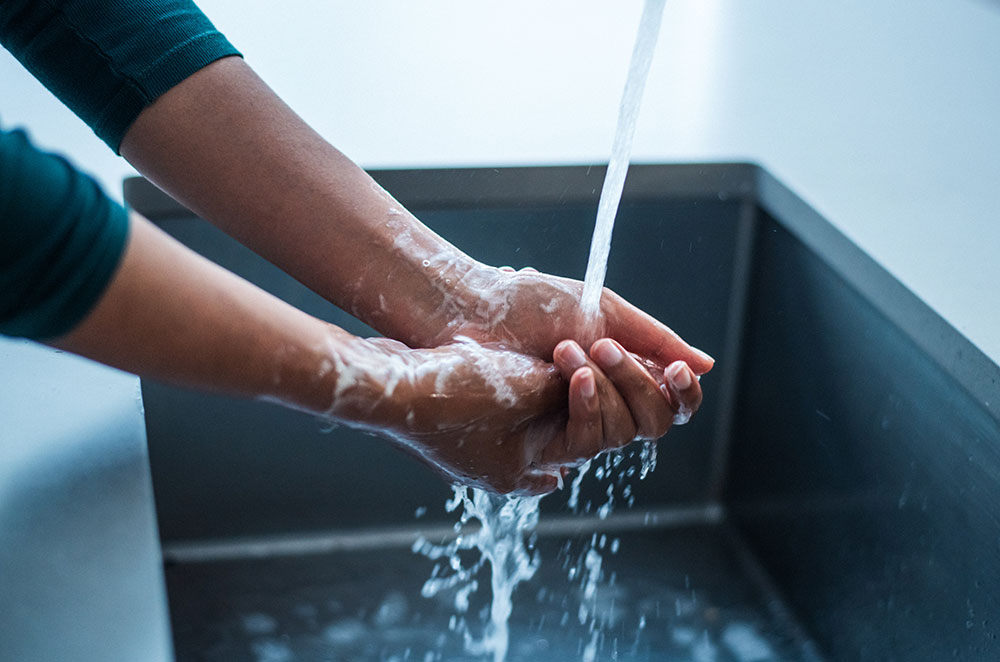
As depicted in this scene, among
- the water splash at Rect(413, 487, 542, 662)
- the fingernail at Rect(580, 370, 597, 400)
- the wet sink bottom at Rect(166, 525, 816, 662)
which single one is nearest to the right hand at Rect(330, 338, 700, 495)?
the fingernail at Rect(580, 370, 597, 400)

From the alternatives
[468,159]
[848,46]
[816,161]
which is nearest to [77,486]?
[468,159]

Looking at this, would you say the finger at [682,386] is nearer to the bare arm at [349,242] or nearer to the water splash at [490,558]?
the bare arm at [349,242]

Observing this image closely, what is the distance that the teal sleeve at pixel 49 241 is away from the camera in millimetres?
514

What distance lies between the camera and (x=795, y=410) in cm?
105

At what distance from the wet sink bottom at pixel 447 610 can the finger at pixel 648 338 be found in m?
0.29

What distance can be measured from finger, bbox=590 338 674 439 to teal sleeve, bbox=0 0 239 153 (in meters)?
0.37

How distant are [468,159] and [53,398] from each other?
1.58ft

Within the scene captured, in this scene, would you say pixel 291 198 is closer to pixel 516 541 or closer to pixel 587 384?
pixel 587 384

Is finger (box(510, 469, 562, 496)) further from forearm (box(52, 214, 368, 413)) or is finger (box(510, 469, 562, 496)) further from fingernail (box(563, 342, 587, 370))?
forearm (box(52, 214, 368, 413))

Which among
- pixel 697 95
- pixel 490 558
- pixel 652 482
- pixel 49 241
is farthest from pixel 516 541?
pixel 49 241

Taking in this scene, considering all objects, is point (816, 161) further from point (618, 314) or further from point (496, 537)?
point (496, 537)

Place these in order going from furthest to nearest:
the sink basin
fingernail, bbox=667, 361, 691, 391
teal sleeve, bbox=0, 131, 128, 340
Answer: the sink basin
fingernail, bbox=667, 361, 691, 391
teal sleeve, bbox=0, 131, 128, 340

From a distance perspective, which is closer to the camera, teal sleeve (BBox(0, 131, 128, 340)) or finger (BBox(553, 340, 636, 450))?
teal sleeve (BBox(0, 131, 128, 340))

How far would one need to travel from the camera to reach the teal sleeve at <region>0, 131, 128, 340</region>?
51 cm
